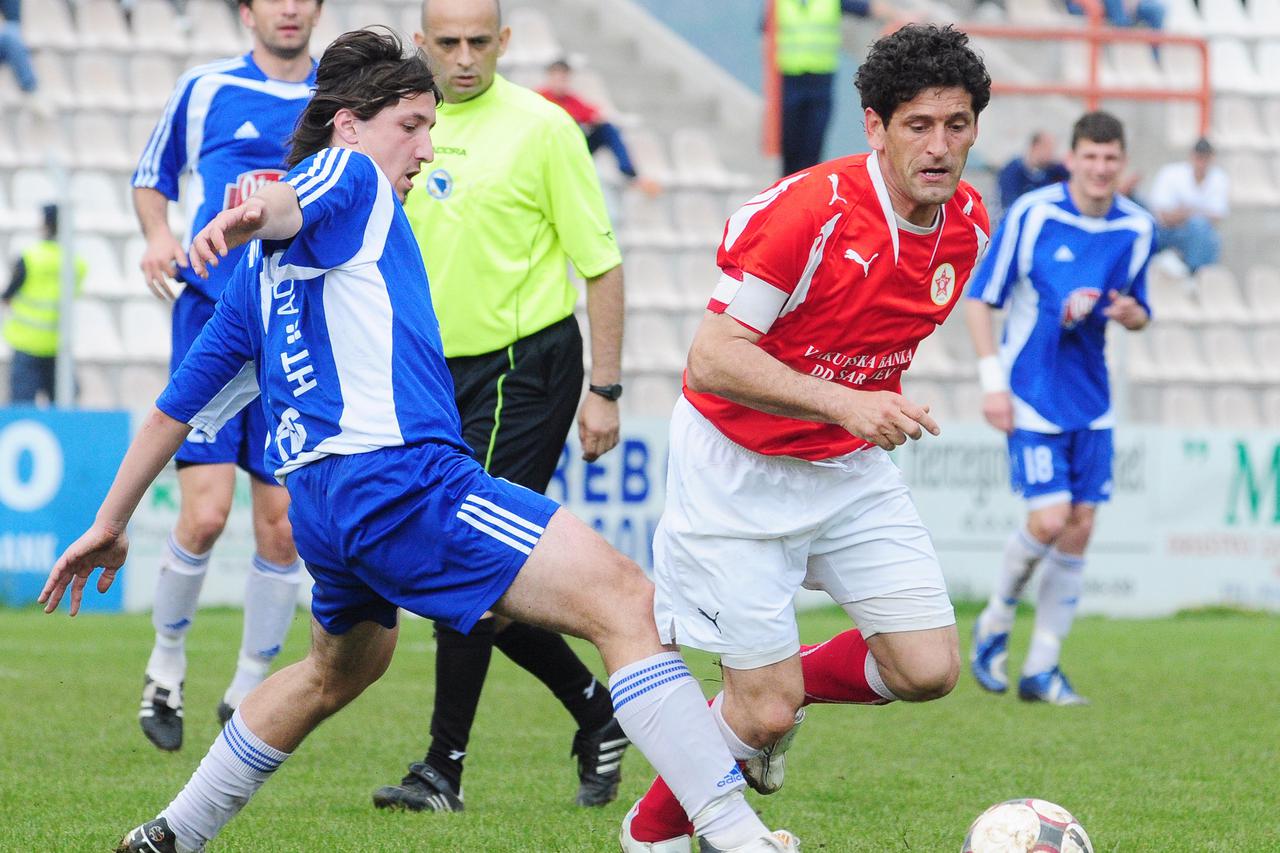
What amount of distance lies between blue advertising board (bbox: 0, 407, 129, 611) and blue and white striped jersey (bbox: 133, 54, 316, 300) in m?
5.32

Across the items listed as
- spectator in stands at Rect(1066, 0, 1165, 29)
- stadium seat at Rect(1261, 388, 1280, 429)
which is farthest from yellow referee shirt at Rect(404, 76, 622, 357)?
spectator in stands at Rect(1066, 0, 1165, 29)

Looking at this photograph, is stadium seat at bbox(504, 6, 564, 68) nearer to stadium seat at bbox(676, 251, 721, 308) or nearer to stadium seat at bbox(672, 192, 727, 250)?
stadium seat at bbox(672, 192, 727, 250)

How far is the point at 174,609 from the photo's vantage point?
6242mm

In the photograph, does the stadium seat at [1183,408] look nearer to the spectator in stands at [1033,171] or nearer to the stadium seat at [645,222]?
the spectator in stands at [1033,171]

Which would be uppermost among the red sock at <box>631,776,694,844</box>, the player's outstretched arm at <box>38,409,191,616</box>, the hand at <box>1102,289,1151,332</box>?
the player's outstretched arm at <box>38,409,191,616</box>

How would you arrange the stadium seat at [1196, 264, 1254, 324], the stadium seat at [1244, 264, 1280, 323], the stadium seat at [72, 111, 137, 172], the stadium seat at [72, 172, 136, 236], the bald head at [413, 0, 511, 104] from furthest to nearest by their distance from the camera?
1. the stadium seat at [1244, 264, 1280, 323]
2. the stadium seat at [1196, 264, 1254, 324]
3. the stadium seat at [72, 111, 137, 172]
4. the stadium seat at [72, 172, 136, 236]
5. the bald head at [413, 0, 511, 104]

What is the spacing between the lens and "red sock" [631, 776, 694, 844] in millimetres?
4250

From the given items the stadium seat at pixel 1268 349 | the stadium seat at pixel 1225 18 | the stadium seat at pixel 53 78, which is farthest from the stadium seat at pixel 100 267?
the stadium seat at pixel 1225 18

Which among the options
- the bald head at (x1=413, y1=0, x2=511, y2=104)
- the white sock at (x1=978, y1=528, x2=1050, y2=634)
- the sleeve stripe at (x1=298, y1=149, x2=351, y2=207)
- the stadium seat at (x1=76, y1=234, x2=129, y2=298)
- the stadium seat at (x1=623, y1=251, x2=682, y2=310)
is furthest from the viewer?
the stadium seat at (x1=623, y1=251, x2=682, y2=310)

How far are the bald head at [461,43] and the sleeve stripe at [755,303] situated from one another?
65.1 inches

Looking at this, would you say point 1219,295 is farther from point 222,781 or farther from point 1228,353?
point 222,781

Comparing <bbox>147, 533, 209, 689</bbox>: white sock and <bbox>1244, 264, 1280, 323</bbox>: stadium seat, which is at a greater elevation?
<bbox>147, 533, 209, 689</bbox>: white sock

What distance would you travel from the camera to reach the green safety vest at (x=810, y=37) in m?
14.3

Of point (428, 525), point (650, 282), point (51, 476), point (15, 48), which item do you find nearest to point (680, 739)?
point (428, 525)
